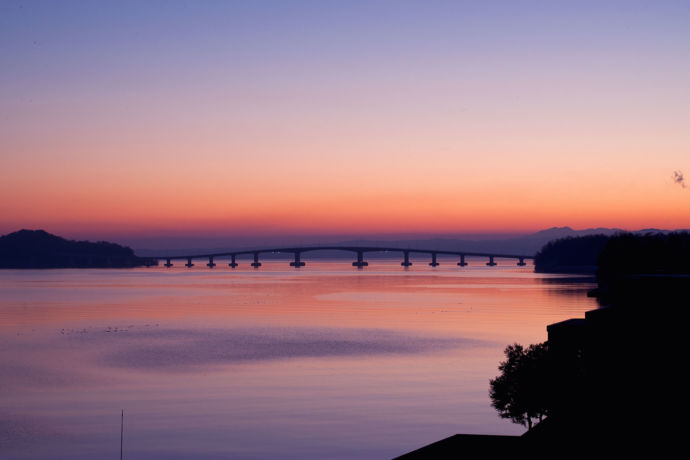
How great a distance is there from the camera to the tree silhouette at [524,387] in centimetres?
3152

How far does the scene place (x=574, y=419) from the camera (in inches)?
779

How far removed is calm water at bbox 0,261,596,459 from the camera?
30828mm

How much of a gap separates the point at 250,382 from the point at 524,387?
16852 millimetres

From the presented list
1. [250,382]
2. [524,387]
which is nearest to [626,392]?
[524,387]

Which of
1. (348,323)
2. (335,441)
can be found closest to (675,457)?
(335,441)

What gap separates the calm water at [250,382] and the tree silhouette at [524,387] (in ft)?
4.14

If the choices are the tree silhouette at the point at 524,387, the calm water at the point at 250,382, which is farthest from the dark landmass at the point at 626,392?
the calm water at the point at 250,382

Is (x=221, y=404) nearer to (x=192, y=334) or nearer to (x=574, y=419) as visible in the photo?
(x=574, y=419)

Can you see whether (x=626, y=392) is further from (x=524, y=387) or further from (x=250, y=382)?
(x=250, y=382)

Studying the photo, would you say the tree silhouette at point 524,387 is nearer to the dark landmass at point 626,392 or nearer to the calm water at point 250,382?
the calm water at point 250,382

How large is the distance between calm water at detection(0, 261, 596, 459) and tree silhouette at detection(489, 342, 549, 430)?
1261 mm

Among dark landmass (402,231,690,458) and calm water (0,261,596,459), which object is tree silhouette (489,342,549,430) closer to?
calm water (0,261,596,459)

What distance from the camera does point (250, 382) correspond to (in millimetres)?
43469

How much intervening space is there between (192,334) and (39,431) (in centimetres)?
3786
